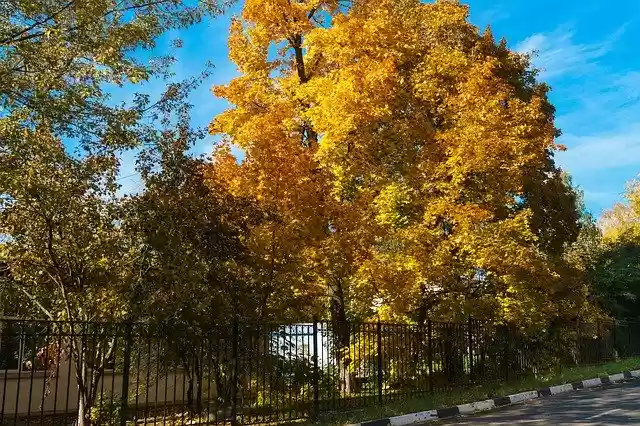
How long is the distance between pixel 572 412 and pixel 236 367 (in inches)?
269

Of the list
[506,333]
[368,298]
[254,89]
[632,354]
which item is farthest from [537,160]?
[632,354]

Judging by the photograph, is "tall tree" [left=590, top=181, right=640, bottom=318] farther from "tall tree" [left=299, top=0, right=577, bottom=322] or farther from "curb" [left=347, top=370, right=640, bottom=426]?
"tall tree" [left=299, top=0, right=577, bottom=322]

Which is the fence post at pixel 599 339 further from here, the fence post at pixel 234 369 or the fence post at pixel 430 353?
the fence post at pixel 234 369

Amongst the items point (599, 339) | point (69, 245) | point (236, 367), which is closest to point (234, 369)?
point (236, 367)

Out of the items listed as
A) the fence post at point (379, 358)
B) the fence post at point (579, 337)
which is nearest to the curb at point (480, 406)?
the fence post at point (379, 358)

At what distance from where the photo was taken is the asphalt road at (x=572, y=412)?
421 inches

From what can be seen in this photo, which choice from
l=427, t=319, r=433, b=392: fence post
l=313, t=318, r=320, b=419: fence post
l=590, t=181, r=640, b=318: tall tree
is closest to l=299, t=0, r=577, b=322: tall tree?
l=427, t=319, r=433, b=392: fence post

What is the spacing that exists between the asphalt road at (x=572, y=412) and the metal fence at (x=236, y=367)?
104 inches

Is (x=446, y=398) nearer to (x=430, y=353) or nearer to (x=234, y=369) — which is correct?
(x=430, y=353)

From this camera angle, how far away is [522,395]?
614 inches

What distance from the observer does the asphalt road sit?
10.7m

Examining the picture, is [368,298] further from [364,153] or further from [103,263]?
[103,263]

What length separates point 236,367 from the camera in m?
10.9

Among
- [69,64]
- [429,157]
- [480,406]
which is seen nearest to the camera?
[69,64]
